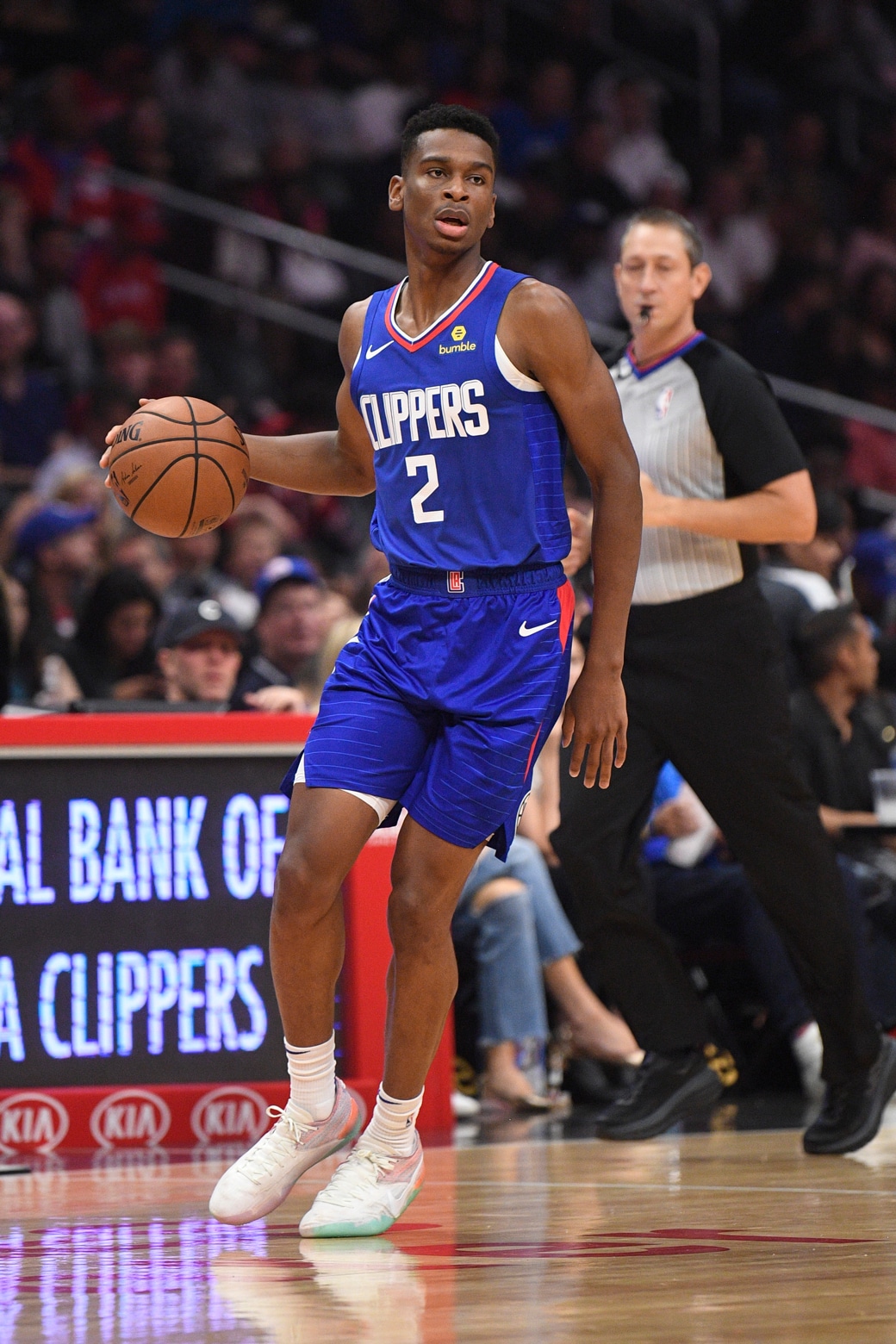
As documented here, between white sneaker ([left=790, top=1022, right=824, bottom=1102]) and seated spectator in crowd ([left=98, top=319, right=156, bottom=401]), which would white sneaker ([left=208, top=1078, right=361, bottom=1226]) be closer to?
white sneaker ([left=790, top=1022, right=824, bottom=1102])

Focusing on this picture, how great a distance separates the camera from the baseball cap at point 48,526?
838cm

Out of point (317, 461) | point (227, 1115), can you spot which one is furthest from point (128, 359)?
point (317, 461)

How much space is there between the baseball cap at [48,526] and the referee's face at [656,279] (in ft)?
13.1

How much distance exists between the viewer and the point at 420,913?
3.49 meters

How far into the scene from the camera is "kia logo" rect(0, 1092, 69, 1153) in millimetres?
5094

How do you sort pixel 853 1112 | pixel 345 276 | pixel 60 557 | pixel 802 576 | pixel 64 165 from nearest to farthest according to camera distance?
pixel 853 1112
pixel 802 576
pixel 60 557
pixel 64 165
pixel 345 276

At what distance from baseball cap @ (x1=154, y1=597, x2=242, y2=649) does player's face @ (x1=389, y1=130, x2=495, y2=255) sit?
316cm

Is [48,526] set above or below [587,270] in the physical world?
below

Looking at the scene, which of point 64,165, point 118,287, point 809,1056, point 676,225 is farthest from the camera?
point 64,165

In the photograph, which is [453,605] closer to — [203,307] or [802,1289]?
[802,1289]

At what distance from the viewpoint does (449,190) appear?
3.56 metres

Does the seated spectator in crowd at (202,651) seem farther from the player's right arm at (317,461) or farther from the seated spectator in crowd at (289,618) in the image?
the player's right arm at (317,461)

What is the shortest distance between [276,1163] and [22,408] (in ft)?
23.8

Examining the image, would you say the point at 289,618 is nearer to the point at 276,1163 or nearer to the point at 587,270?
the point at 276,1163
